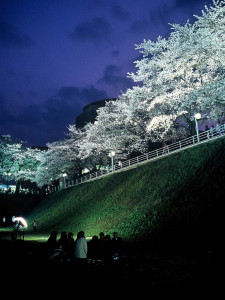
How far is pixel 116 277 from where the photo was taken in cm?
705

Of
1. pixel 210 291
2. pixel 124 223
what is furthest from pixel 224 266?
pixel 124 223

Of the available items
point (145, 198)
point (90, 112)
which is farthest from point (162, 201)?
point (90, 112)

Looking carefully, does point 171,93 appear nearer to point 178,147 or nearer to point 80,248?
point 178,147

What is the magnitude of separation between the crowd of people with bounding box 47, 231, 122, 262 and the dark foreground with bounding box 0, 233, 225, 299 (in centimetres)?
32

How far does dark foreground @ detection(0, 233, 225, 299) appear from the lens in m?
5.53

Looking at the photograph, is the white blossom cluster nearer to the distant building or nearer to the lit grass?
the lit grass

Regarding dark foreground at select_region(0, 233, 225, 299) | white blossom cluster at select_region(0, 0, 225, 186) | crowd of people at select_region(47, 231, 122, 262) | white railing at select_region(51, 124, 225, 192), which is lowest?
dark foreground at select_region(0, 233, 225, 299)

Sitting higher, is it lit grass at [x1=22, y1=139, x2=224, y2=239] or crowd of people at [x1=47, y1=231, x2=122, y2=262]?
lit grass at [x1=22, y1=139, x2=224, y2=239]

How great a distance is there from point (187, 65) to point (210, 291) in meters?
22.6

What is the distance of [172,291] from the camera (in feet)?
18.5

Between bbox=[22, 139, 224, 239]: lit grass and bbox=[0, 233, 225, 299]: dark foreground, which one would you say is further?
bbox=[22, 139, 224, 239]: lit grass

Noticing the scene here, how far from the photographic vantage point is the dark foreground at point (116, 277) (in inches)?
218

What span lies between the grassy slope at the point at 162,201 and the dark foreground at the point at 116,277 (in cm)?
347

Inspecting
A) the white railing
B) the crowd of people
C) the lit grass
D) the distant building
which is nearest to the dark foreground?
the crowd of people
